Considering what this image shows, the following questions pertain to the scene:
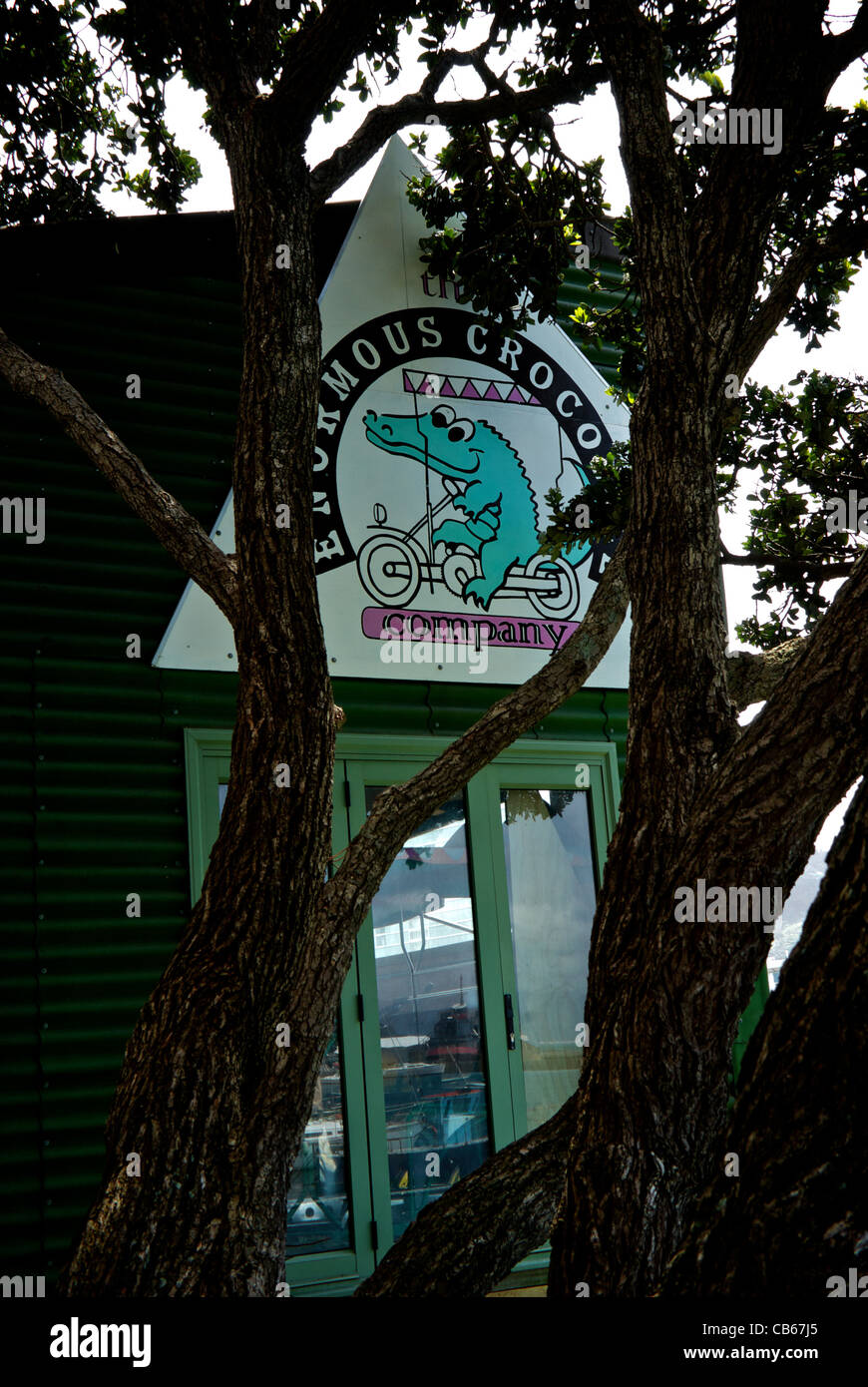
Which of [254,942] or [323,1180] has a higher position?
[254,942]

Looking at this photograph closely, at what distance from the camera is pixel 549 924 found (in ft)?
21.5

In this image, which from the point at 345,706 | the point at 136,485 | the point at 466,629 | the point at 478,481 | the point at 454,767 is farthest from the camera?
the point at 478,481

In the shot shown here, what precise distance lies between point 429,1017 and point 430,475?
9.69 ft

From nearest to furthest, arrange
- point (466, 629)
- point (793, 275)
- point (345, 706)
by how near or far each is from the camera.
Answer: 1. point (793, 275)
2. point (345, 706)
3. point (466, 629)

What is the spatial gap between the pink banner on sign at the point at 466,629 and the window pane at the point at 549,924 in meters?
0.84

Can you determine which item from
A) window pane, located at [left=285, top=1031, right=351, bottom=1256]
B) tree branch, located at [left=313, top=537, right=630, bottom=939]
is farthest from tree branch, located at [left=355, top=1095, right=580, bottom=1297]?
window pane, located at [left=285, top=1031, right=351, bottom=1256]

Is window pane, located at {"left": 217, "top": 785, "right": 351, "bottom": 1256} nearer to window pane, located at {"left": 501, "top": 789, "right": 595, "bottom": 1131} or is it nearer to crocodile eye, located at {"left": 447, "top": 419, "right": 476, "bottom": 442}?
window pane, located at {"left": 501, "top": 789, "right": 595, "bottom": 1131}

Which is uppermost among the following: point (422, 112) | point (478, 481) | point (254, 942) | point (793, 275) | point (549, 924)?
point (422, 112)

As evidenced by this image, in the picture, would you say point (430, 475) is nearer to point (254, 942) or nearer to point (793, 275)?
point (793, 275)

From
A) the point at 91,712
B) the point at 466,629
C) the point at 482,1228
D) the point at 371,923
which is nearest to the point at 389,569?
the point at 466,629

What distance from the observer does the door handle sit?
20.4ft

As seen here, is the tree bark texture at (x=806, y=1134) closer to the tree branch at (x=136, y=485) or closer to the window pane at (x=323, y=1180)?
the tree branch at (x=136, y=485)

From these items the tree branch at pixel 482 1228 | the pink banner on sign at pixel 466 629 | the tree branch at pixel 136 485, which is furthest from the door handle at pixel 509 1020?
the tree branch at pixel 136 485

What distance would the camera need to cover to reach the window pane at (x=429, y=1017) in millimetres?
5918
